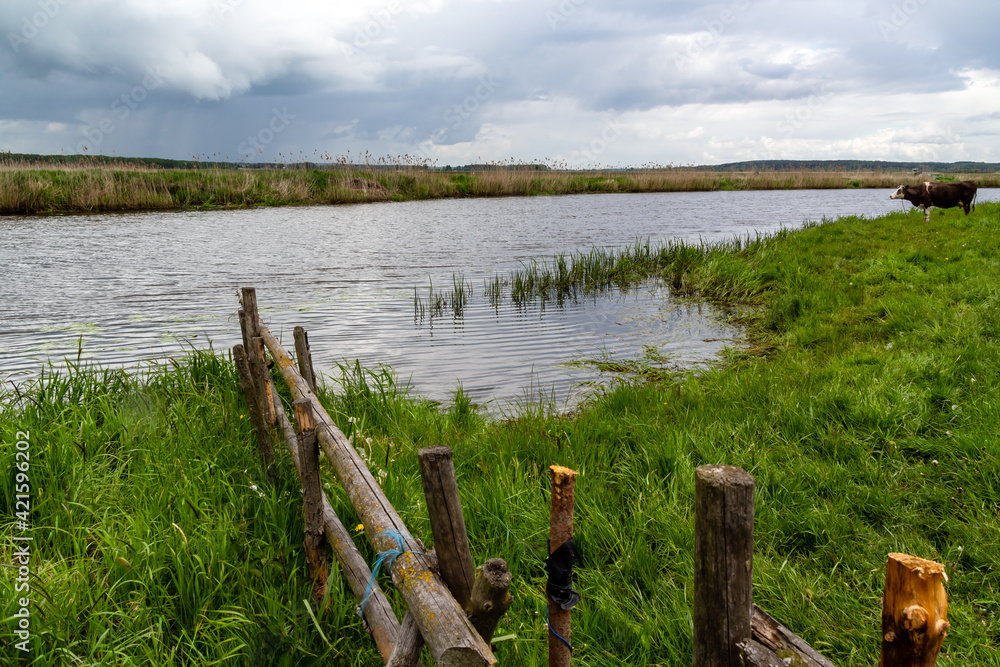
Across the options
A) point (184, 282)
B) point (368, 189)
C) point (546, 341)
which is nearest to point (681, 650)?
point (546, 341)

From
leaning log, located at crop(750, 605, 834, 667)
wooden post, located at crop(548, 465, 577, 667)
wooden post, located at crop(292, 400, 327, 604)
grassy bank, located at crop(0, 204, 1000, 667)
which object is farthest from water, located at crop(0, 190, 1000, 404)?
leaning log, located at crop(750, 605, 834, 667)

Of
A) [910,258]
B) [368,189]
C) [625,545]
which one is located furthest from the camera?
[368,189]

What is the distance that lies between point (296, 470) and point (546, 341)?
5.63 m

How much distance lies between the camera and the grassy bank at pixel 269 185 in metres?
24.2

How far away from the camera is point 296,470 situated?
3.77m

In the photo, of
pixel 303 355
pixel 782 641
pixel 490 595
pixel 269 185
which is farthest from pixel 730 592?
pixel 269 185

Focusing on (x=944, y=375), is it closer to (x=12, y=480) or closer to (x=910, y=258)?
(x=910, y=258)

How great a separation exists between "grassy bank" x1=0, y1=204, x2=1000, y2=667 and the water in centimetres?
131

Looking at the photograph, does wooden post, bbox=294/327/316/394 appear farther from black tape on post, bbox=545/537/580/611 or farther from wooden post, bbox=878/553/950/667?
wooden post, bbox=878/553/950/667

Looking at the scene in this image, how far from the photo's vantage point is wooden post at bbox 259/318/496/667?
1643 mm

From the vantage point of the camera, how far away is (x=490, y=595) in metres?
1.73

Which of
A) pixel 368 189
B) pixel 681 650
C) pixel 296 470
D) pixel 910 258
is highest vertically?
pixel 368 189

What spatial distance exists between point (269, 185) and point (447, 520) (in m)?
31.6

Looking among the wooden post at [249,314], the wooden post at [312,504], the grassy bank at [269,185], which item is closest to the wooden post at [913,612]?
the wooden post at [312,504]
